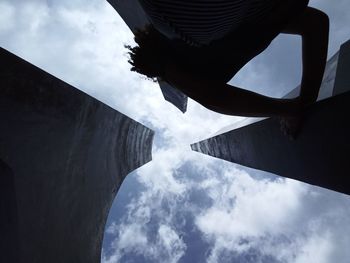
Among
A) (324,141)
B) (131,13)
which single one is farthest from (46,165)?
(131,13)

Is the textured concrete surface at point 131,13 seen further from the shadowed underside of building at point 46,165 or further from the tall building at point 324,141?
the tall building at point 324,141

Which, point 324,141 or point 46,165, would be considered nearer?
point 324,141

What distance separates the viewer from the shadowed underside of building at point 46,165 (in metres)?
1.36

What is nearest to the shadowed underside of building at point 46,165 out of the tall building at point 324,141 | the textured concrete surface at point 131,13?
the textured concrete surface at point 131,13

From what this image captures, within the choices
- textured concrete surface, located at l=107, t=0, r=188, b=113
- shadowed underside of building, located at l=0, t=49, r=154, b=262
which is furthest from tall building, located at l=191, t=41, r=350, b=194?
shadowed underside of building, located at l=0, t=49, r=154, b=262

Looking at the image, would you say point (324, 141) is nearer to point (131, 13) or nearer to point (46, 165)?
point (46, 165)

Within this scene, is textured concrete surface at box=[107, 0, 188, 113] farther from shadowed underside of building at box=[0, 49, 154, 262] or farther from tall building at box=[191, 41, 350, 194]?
tall building at box=[191, 41, 350, 194]

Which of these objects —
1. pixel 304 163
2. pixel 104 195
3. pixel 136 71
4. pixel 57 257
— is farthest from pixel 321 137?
pixel 104 195

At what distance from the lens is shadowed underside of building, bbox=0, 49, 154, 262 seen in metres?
1.36

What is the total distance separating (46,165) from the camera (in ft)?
5.54

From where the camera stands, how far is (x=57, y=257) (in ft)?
6.00

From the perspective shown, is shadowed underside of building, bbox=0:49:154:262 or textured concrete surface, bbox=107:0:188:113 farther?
textured concrete surface, bbox=107:0:188:113

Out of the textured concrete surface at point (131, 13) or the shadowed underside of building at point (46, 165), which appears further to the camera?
the textured concrete surface at point (131, 13)

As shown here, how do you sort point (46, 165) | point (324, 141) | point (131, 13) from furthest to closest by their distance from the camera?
point (131, 13) → point (46, 165) → point (324, 141)
